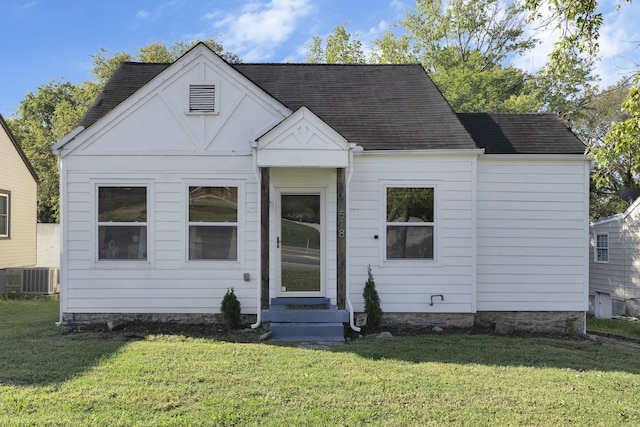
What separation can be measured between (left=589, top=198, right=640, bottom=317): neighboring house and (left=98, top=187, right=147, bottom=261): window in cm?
1680

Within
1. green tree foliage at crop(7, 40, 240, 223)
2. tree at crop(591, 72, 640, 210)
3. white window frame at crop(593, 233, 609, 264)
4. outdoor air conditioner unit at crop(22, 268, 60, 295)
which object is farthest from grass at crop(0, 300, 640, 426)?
green tree foliage at crop(7, 40, 240, 223)

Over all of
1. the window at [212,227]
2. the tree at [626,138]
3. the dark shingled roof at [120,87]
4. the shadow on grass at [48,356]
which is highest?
the dark shingled roof at [120,87]

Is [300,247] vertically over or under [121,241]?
under

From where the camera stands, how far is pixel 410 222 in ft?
27.0

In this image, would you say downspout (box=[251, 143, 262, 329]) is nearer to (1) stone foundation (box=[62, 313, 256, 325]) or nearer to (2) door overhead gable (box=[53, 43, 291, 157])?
(1) stone foundation (box=[62, 313, 256, 325])

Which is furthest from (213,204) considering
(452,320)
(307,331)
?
(452,320)

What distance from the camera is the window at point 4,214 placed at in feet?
50.3

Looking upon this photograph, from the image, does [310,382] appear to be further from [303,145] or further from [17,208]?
[17,208]

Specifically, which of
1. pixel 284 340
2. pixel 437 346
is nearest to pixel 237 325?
pixel 284 340

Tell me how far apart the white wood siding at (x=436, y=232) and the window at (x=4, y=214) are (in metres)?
13.5

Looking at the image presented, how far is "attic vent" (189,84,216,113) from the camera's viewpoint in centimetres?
816

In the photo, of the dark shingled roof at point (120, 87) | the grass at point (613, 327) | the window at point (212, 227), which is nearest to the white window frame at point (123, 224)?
the window at point (212, 227)

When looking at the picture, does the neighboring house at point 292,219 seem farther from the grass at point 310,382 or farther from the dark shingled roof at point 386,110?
the grass at point 310,382

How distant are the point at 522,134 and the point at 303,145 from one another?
470 centimetres
